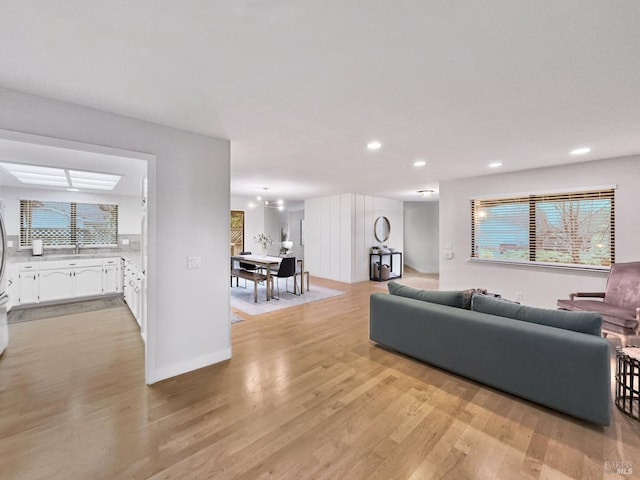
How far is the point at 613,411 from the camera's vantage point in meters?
2.13

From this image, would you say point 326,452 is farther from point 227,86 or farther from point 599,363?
point 227,86

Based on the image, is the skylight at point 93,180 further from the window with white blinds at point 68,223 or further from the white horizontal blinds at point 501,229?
the white horizontal blinds at point 501,229

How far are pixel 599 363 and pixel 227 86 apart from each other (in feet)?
10.5

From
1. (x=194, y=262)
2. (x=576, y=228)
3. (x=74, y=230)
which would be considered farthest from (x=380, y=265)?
(x=74, y=230)

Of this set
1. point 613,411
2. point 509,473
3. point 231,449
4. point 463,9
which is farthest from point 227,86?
point 613,411

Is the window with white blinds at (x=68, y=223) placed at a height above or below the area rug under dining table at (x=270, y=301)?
above

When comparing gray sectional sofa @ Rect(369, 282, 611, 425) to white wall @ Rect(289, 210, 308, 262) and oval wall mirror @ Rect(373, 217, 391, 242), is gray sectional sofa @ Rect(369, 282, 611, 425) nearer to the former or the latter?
oval wall mirror @ Rect(373, 217, 391, 242)

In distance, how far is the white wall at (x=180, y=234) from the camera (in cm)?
Result: 241

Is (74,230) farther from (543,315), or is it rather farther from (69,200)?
(543,315)

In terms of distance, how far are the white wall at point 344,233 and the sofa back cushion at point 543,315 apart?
4.71 meters

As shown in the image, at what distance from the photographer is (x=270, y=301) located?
212 inches

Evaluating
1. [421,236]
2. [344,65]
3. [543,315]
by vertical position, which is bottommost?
[543,315]

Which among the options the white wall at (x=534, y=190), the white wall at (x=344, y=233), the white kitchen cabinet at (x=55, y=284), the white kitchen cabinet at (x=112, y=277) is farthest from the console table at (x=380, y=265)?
the white kitchen cabinet at (x=55, y=284)

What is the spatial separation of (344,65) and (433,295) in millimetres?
2357
